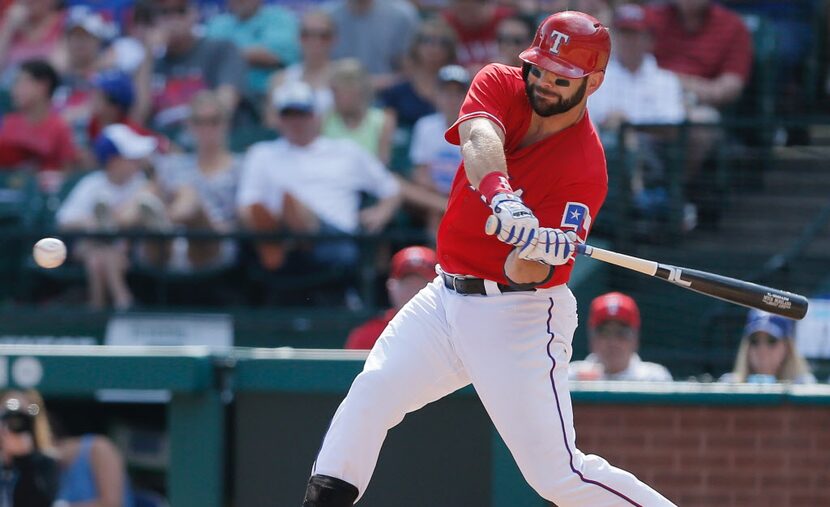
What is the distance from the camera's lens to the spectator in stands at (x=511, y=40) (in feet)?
23.7

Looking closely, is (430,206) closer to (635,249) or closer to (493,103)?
(635,249)

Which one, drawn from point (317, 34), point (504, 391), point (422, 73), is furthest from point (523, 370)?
point (317, 34)

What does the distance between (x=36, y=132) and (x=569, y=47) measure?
4943 millimetres

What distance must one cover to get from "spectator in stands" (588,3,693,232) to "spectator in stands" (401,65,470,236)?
0.84 m

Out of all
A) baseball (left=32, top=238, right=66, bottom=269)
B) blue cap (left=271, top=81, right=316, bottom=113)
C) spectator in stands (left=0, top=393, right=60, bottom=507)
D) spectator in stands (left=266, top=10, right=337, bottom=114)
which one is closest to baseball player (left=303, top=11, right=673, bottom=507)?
baseball (left=32, top=238, right=66, bottom=269)

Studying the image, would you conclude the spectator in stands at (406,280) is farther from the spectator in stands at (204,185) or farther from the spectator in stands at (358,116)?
the spectator in stands at (358,116)

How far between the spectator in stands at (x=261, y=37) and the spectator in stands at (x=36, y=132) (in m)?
1.19

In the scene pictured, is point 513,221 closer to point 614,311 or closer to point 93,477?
point 614,311

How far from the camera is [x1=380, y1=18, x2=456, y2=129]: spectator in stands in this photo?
302 inches

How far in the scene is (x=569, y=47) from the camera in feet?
12.2

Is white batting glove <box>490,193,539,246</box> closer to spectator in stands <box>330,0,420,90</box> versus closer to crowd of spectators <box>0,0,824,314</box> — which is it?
crowd of spectators <box>0,0,824,314</box>

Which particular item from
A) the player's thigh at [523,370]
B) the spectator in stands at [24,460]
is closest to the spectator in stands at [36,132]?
the spectator in stands at [24,460]

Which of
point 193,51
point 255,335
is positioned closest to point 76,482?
point 255,335

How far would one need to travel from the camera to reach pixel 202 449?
15.4ft
